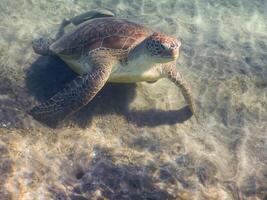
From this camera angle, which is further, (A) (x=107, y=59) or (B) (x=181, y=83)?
(B) (x=181, y=83)

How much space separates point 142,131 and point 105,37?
1636mm

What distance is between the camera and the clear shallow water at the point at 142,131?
3.49m

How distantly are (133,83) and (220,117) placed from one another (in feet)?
5.25

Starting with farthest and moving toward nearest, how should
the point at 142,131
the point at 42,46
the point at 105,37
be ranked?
the point at 42,46, the point at 105,37, the point at 142,131

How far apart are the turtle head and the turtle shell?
41cm

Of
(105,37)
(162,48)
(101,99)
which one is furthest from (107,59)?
(162,48)

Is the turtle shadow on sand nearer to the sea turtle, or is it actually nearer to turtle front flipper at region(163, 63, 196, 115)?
turtle front flipper at region(163, 63, 196, 115)

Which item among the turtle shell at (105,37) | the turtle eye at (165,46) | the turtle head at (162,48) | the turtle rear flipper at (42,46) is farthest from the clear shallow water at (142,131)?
the turtle eye at (165,46)

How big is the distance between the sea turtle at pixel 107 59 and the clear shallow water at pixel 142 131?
0.97 feet

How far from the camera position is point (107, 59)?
4605mm

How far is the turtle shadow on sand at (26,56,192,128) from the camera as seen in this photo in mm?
4672

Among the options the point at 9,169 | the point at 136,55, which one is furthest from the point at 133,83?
the point at 9,169

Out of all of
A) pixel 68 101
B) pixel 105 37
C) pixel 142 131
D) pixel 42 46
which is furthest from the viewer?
pixel 42 46

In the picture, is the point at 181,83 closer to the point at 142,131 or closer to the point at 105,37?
the point at 142,131
